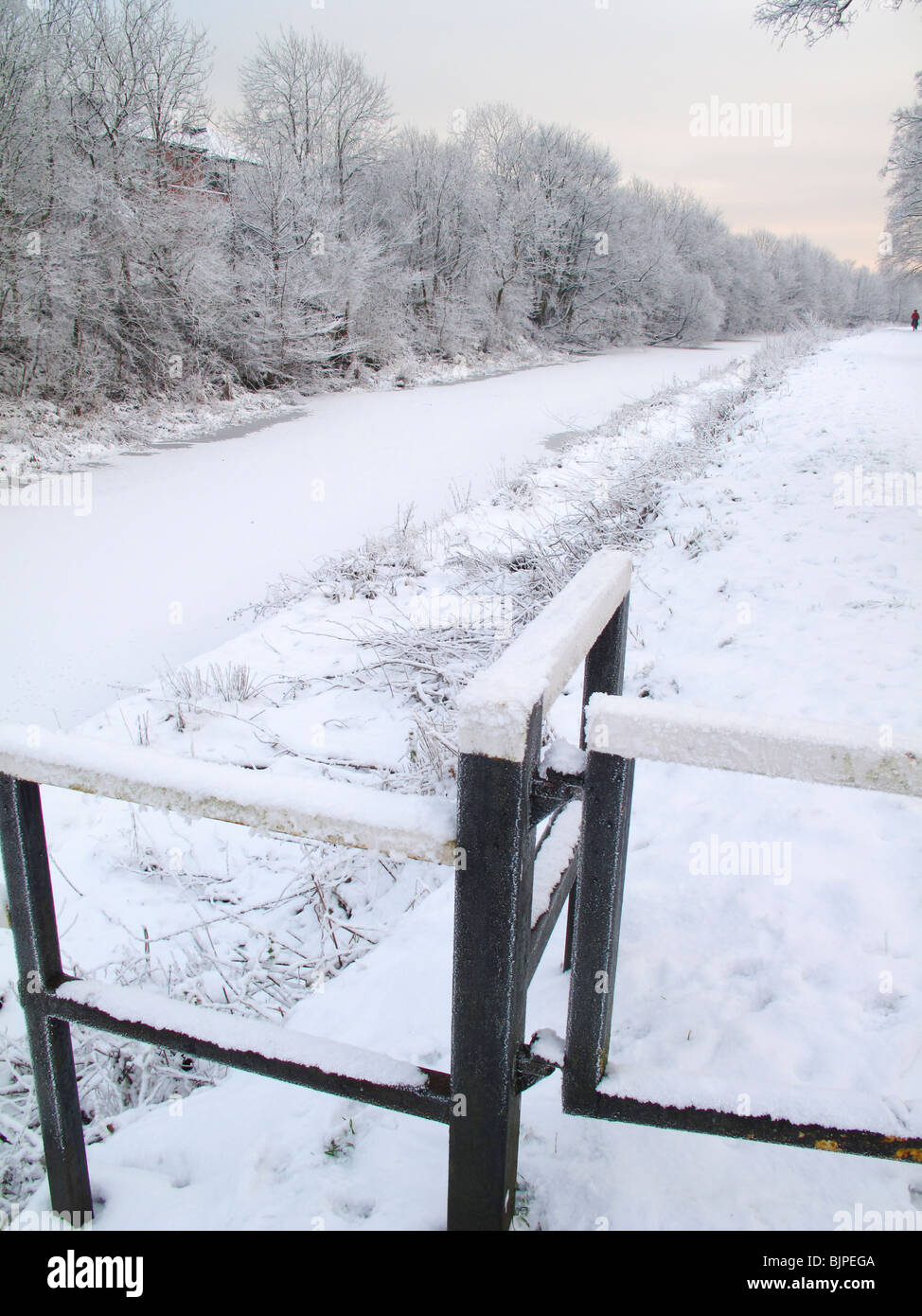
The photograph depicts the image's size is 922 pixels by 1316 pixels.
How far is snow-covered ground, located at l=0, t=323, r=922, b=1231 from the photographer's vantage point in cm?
160

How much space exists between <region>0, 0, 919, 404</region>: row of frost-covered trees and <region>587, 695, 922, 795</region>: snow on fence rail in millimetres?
15870

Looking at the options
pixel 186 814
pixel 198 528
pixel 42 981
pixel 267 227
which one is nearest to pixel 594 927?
pixel 186 814

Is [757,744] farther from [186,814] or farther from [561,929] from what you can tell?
[561,929]

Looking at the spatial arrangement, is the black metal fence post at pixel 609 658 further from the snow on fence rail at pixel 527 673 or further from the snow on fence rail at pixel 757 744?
the snow on fence rail at pixel 757 744

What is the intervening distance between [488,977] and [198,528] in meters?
9.75

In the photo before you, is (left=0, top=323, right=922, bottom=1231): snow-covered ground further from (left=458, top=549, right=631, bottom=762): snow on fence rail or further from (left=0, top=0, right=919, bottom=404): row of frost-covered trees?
(left=0, top=0, right=919, bottom=404): row of frost-covered trees

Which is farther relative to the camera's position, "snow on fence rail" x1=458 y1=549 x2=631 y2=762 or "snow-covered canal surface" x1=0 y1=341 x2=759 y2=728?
"snow-covered canal surface" x1=0 y1=341 x2=759 y2=728

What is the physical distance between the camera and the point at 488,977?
1128mm

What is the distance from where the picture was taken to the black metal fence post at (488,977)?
1.04 meters

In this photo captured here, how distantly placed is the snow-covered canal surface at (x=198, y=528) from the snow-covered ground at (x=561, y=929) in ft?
3.67

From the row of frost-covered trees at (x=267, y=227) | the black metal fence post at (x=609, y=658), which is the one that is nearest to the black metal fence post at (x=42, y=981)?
the black metal fence post at (x=609, y=658)

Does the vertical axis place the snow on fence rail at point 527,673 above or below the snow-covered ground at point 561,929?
above

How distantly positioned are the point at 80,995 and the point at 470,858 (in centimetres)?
85

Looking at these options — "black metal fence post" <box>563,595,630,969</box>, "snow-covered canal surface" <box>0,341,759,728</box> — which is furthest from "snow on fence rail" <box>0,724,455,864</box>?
"snow-covered canal surface" <box>0,341,759,728</box>
